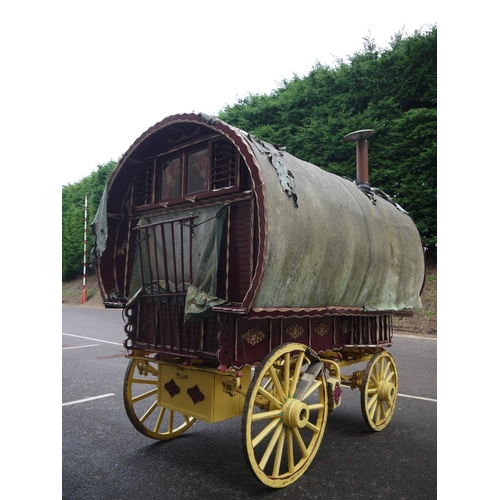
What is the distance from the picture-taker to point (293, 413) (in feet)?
11.0

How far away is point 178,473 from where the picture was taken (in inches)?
144

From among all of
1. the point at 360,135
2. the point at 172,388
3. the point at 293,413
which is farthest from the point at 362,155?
the point at 172,388

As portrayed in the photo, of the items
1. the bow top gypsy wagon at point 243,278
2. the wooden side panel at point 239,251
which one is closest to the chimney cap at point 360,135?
the bow top gypsy wagon at point 243,278

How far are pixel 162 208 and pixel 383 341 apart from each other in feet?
11.3

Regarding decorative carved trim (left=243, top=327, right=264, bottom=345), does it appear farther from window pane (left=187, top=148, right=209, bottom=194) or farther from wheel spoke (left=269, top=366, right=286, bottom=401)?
window pane (left=187, top=148, right=209, bottom=194)

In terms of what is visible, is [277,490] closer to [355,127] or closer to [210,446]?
[210,446]

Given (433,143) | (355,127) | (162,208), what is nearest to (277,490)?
(162,208)

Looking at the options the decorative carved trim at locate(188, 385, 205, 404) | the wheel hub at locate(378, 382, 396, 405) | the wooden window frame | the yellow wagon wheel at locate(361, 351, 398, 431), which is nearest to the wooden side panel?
the wooden window frame

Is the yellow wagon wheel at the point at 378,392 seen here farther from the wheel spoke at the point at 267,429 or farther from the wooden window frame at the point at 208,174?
the wooden window frame at the point at 208,174

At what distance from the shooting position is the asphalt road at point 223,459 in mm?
3363

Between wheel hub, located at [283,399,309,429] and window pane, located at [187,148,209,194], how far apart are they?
2148 millimetres

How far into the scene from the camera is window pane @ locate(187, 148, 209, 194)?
4.05m

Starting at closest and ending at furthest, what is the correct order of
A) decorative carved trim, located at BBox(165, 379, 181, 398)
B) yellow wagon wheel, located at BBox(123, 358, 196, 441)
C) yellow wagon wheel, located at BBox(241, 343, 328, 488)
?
yellow wagon wheel, located at BBox(241, 343, 328, 488) < decorative carved trim, located at BBox(165, 379, 181, 398) < yellow wagon wheel, located at BBox(123, 358, 196, 441)

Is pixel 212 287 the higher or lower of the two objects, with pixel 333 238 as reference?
lower
